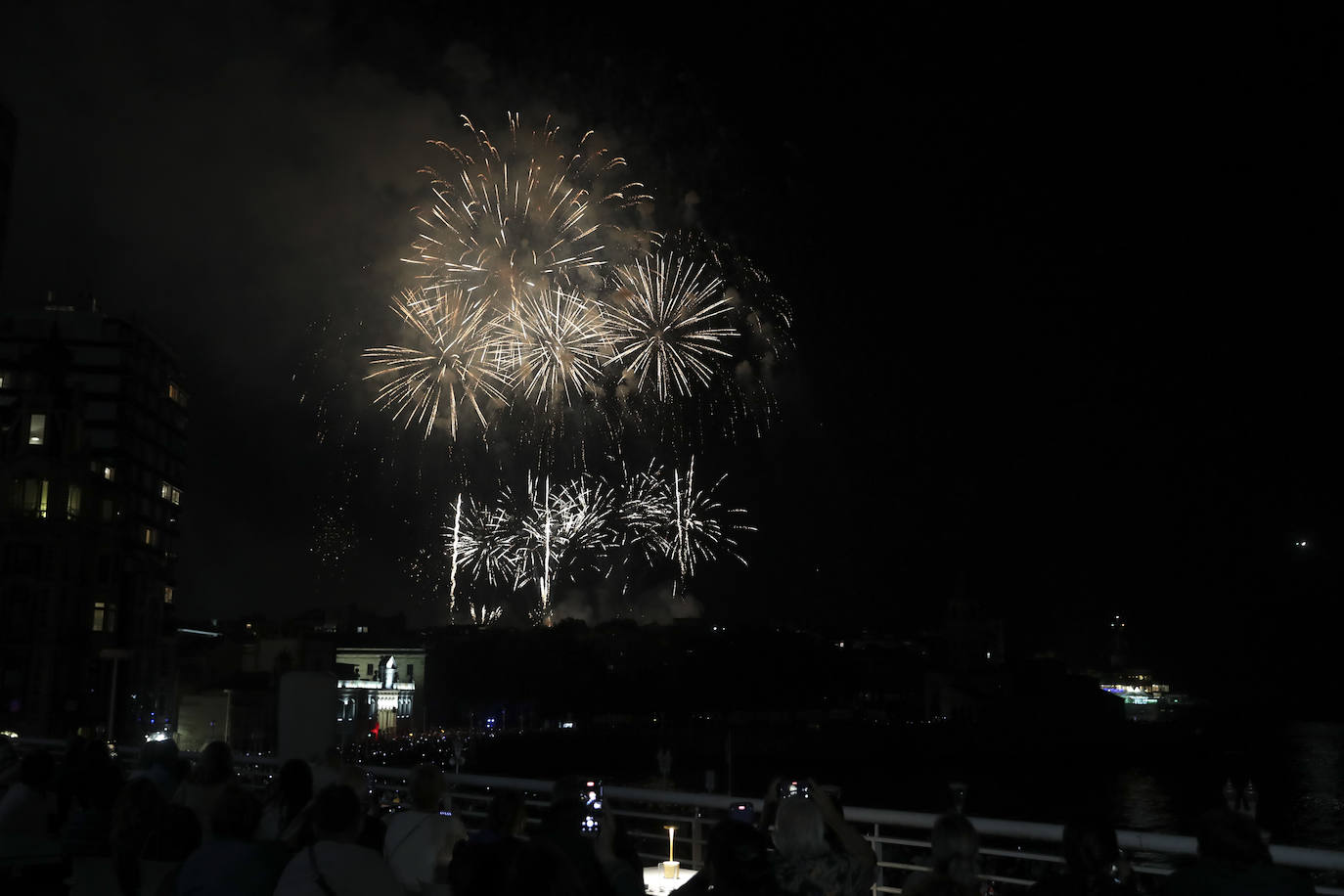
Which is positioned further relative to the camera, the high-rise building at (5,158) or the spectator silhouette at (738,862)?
the high-rise building at (5,158)

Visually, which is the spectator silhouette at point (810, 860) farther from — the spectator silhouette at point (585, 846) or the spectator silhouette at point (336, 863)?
the spectator silhouette at point (336, 863)

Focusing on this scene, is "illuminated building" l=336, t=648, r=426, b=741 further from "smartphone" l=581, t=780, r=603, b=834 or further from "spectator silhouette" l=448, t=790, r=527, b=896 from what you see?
"spectator silhouette" l=448, t=790, r=527, b=896

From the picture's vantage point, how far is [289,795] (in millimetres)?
7074

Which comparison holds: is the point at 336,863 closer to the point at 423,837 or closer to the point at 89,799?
the point at 423,837

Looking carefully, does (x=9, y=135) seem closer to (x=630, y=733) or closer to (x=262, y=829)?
(x=262, y=829)

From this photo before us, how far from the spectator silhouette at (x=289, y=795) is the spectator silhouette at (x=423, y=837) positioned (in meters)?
0.84

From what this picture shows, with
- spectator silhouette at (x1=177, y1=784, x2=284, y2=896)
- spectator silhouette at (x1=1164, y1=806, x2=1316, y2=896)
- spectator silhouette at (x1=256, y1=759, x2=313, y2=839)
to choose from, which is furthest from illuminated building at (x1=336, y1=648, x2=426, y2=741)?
spectator silhouette at (x1=1164, y1=806, x2=1316, y2=896)

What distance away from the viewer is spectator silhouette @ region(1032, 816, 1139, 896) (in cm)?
460

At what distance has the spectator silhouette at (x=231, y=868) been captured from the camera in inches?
197

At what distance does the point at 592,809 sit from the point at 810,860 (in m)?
2.24

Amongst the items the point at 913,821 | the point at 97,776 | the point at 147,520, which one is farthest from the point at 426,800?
the point at 147,520

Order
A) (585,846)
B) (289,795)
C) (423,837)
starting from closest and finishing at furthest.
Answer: (585,846), (423,837), (289,795)

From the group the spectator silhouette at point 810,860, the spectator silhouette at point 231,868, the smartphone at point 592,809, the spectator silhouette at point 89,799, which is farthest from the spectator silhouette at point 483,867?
the spectator silhouette at point 89,799

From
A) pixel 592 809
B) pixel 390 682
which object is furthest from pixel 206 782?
pixel 390 682
